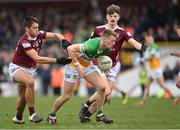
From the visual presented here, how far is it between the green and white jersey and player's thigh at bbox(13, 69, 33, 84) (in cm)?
123

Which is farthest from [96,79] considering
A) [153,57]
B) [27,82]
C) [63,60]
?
[153,57]

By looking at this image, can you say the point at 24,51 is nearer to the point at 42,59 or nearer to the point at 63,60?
the point at 42,59

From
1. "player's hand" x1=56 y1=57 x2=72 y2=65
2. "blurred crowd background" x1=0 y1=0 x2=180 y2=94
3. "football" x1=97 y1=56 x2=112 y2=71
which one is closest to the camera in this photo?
"player's hand" x1=56 y1=57 x2=72 y2=65

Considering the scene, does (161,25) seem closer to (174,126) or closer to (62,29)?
(62,29)

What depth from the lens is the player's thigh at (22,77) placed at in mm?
15181

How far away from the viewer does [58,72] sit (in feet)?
113

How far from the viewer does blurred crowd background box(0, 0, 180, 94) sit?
113ft

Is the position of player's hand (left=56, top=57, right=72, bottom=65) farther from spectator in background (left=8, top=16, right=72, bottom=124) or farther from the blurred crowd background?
the blurred crowd background

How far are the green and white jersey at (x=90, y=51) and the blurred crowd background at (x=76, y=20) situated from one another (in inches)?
693

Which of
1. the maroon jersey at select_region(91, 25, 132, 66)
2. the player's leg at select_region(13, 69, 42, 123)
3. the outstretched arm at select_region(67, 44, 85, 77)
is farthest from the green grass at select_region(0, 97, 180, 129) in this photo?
the maroon jersey at select_region(91, 25, 132, 66)

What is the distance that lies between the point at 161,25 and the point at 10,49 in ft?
26.8

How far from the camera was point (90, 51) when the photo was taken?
1456cm

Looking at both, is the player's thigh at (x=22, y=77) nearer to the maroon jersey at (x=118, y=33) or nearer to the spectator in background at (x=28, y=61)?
the spectator in background at (x=28, y=61)

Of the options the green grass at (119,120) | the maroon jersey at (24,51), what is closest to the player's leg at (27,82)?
the maroon jersey at (24,51)
